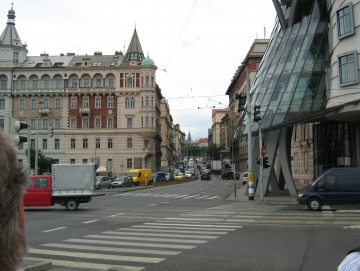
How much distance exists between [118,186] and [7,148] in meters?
46.8

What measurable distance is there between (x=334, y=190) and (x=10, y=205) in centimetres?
1969

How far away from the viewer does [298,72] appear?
97.7 feet

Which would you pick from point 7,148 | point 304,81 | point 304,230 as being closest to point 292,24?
point 304,81

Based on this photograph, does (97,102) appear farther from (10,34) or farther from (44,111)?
(10,34)

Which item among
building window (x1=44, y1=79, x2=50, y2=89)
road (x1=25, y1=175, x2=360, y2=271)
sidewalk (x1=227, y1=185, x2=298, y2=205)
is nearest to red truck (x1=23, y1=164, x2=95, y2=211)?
road (x1=25, y1=175, x2=360, y2=271)

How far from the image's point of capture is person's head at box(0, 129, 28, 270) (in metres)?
2.08

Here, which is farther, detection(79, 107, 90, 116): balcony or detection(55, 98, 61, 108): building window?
detection(55, 98, 61, 108): building window

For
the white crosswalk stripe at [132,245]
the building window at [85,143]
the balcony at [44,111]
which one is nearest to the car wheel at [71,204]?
the white crosswalk stripe at [132,245]

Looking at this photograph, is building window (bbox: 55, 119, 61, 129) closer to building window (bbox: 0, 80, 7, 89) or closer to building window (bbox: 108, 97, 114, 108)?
building window (bbox: 108, 97, 114, 108)

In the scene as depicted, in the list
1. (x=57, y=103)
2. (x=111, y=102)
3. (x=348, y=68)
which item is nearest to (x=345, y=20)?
(x=348, y=68)

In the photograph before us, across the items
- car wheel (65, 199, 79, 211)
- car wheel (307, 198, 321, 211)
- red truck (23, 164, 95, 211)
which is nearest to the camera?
car wheel (307, 198, 321, 211)

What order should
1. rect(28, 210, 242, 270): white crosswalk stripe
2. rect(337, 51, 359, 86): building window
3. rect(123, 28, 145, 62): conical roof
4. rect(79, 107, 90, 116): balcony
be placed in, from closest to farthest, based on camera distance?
rect(28, 210, 242, 270): white crosswalk stripe < rect(337, 51, 359, 86): building window < rect(79, 107, 90, 116): balcony < rect(123, 28, 145, 62): conical roof

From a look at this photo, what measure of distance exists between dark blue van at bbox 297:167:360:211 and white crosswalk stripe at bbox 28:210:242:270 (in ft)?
23.7

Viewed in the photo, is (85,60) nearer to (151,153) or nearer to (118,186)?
(151,153)
